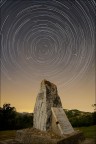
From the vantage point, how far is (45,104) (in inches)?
712

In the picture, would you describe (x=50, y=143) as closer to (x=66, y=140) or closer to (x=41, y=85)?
(x=66, y=140)

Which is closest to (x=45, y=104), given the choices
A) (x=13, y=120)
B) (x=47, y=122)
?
(x=47, y=122)

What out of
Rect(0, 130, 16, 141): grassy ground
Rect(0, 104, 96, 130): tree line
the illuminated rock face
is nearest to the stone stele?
the illuminated rock face

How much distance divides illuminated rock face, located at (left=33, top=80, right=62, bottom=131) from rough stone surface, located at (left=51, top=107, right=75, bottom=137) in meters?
0.37

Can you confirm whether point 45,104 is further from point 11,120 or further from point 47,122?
point 11,120

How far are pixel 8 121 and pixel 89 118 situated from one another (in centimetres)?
1150

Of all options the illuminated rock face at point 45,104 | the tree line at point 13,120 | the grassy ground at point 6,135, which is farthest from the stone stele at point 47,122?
the tree line at point 13,120

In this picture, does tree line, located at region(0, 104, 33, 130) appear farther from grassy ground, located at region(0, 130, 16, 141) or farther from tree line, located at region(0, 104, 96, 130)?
grassy ground, located at region(0, 130, 16, 141)

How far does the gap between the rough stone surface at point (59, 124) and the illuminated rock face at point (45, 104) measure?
0.37 m

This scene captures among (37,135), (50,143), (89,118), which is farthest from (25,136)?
(89,118)

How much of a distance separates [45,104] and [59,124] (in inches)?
72.0

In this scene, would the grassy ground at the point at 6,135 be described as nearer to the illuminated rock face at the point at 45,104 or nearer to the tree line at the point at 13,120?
the illuminated rock face at the point at 45,104

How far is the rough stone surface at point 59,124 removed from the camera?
671 inches

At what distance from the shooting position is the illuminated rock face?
701 inches
